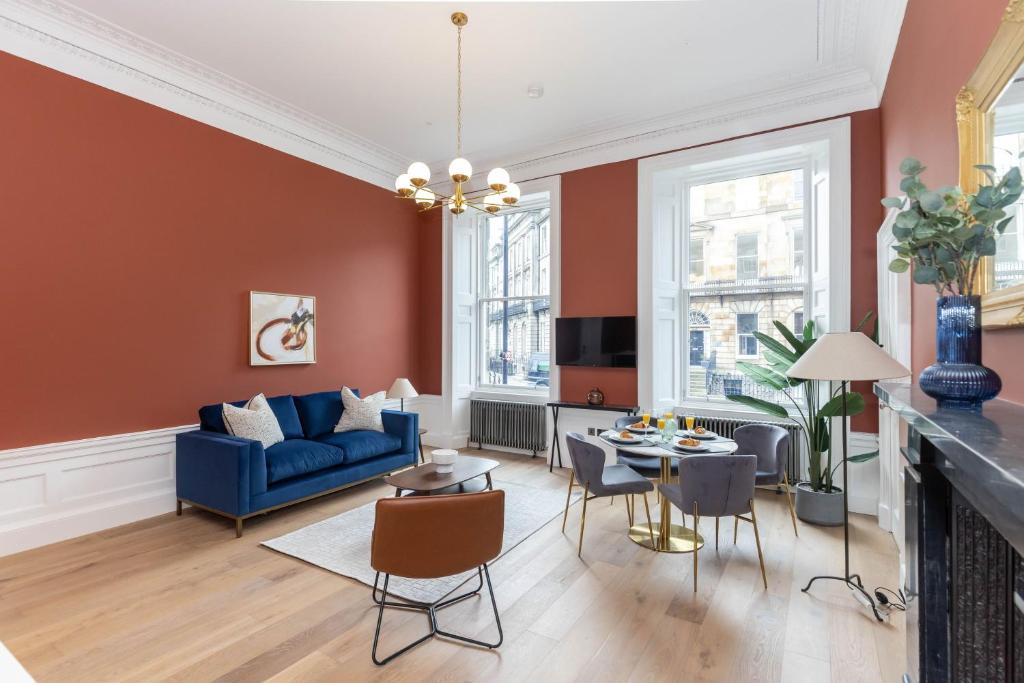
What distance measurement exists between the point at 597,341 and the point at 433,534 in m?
3.79

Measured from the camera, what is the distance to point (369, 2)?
137 inches

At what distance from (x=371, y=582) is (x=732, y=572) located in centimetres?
230

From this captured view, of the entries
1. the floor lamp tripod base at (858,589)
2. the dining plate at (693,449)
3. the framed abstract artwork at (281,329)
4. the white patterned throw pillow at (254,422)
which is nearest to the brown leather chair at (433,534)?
the dining plate at (693,449)

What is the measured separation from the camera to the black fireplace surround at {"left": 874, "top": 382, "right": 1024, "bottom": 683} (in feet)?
3.09

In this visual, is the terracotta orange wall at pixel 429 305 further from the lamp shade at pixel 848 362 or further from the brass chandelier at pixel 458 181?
the lamp shade at pixel 848 362

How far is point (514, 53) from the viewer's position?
4113mm

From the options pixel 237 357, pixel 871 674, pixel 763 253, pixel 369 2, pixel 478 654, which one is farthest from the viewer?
pixel 763 253

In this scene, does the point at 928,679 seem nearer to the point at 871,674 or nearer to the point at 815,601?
the point at 871,674

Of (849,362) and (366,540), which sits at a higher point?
(849,362)

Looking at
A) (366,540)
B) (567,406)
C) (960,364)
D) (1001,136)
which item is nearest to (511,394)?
(567,406)

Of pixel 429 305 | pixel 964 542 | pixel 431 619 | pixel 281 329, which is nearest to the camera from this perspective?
pixel 964 542


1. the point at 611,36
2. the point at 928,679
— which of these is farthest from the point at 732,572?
the point at 611,36

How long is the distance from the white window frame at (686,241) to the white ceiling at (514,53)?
0.43 meters

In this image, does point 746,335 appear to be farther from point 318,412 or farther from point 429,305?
point 318,412
